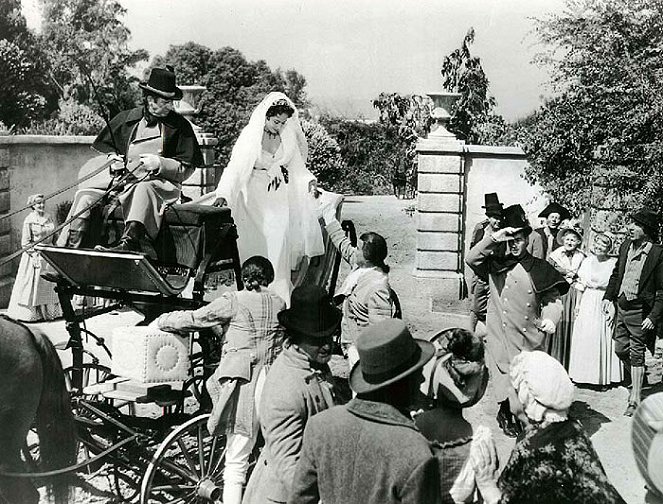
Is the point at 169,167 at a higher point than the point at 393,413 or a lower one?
higher

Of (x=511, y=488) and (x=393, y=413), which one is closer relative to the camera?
(x=393, y=413)

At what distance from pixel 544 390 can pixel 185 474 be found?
239 centimetres

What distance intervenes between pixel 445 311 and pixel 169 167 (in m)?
6.30

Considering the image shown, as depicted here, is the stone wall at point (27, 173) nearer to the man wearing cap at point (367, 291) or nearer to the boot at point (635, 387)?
the man wearing cap at point (367, 291)

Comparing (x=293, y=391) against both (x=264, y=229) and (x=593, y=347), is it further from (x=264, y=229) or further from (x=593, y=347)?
(x=593, y=347)

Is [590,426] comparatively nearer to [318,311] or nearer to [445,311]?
[318,311]

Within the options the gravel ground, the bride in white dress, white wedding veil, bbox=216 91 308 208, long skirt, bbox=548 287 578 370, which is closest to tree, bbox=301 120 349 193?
the gravel ground

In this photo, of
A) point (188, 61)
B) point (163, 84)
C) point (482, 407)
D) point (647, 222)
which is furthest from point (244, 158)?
point (188, 61)

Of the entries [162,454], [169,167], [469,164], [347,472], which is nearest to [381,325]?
[347,472]

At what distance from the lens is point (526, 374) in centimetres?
303

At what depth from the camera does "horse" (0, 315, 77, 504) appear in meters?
4.14

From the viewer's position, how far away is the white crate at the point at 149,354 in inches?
176

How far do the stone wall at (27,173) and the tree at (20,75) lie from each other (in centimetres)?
111

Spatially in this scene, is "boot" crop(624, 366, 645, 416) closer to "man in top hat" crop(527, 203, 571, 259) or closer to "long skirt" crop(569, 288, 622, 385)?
"long skirt" crop(569, 288, 622, 385)
